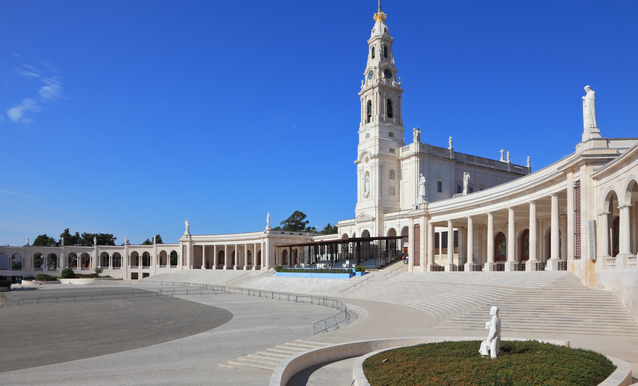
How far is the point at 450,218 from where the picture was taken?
49.3 m

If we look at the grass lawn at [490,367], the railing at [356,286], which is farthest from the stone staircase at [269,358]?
the railing at [356,286]

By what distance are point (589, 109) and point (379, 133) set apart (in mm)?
45726

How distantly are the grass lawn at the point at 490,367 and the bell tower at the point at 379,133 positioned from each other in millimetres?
55624

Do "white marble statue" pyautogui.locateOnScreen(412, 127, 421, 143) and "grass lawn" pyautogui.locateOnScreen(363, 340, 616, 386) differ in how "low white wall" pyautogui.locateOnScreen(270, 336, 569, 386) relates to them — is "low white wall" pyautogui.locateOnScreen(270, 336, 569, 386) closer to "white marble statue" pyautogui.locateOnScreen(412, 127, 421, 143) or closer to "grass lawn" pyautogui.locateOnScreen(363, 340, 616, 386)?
"grass lawn" pyautogui.locateOnScreen(363, 340, 616, 386)

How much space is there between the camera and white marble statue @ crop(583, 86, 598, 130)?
90.5 ft

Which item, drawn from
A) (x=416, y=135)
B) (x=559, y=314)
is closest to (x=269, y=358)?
(x=559, y=314)

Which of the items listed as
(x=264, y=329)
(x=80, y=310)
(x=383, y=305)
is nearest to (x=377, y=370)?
(x=264, y=329)

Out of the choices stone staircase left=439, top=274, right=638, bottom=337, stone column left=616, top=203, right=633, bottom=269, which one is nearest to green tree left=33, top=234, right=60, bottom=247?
stone staircase left=439, top=274, right=638, bottom=337

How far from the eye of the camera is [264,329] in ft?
84.1

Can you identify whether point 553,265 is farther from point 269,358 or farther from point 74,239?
point 74,239

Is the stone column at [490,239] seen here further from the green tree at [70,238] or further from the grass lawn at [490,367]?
the green tree at [70,238]

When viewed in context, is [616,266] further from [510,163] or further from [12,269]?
[12,269]

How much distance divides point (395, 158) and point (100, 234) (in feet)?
284

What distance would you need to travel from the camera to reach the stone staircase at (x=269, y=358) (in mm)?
16953
